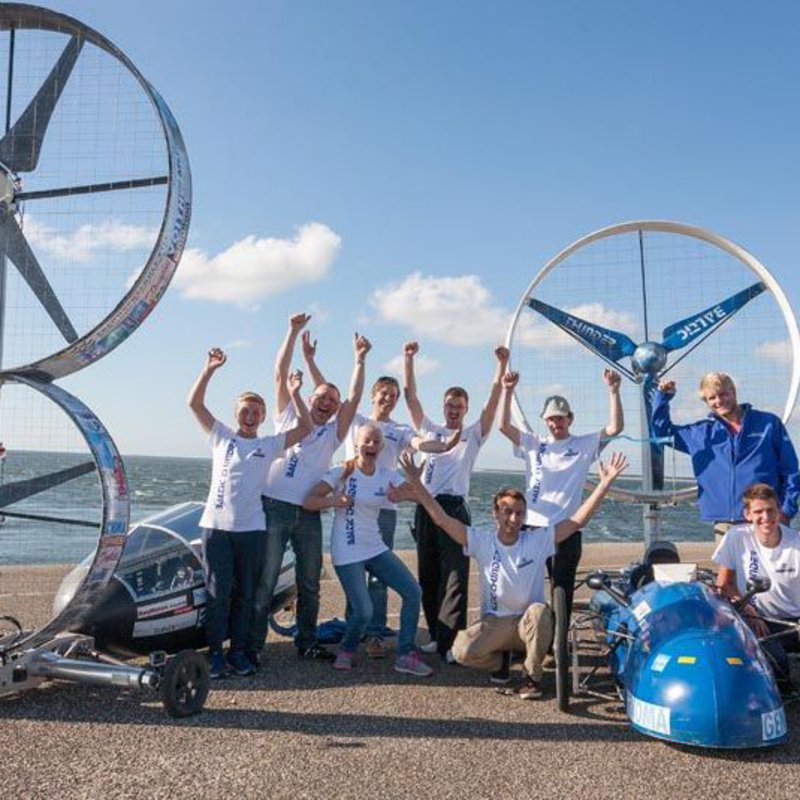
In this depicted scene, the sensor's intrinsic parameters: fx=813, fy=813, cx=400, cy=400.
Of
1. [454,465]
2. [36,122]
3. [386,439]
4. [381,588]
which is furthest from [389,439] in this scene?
[36,122]

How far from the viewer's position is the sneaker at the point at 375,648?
565 centimetres

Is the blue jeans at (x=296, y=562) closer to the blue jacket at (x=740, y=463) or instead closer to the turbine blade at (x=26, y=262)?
the turbine blade at (x=26, y=262)

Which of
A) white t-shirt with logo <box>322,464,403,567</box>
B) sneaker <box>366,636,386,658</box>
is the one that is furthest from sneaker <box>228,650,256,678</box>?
sneaker <box>366,636,386,658</box>

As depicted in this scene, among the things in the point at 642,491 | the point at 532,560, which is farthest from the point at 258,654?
the point at 642,491

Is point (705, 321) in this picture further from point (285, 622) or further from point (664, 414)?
point (285, 622)

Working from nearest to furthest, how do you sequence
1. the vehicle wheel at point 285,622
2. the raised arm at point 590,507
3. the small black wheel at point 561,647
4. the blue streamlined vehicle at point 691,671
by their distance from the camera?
the blue streamlined vehicle at point 691,671 < the small black wheel at point 561,647 < the raised arm at point 590,507 < the vehicle wheel at point 285,622

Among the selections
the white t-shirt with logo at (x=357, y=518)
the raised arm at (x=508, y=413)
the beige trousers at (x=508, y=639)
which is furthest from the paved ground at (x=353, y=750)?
the raised arm at (x=508, y=413)

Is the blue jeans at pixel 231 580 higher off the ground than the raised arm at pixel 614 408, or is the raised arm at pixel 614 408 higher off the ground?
the raised arm at pixel 614 408

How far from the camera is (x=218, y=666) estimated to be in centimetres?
501

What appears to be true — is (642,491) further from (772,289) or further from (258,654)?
(258,654)

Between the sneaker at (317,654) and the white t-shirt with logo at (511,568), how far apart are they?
49.2 inches

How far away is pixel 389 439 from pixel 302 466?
0.75 meters

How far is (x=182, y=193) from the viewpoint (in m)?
4.56

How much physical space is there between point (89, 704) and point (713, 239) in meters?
5.86
